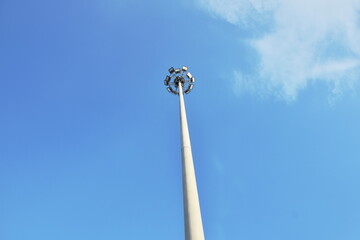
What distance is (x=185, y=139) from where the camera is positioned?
14.4 meters

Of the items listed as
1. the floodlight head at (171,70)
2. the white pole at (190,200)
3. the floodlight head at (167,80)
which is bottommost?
the white pole at (190,200)

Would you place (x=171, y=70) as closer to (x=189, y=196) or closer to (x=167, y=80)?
(x=167, y=80)

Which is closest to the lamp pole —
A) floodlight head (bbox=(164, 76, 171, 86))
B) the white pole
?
the white pole

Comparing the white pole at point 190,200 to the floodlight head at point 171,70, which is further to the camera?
the floodlight head at point 171,70

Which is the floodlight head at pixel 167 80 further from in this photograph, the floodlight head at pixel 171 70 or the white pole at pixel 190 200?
the white pole at pixel 190 200

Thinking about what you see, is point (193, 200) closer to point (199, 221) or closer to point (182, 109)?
point (199, 221)

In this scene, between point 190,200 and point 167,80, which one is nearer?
point 190,200

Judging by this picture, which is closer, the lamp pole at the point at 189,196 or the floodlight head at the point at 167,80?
the lamp pole at the point at 189,196

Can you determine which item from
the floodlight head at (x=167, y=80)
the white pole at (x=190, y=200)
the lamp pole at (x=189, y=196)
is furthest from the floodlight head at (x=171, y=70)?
the white pole at (x=190, y=200)

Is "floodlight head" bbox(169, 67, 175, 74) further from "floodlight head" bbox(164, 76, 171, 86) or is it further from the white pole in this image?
the white pole

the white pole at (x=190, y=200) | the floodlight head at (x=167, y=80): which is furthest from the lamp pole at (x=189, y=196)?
the floodlight head at (x=167, y=80)

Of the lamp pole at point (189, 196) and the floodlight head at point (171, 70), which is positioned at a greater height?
the floodlight head at point (171, 70)

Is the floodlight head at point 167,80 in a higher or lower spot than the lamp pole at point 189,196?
higher

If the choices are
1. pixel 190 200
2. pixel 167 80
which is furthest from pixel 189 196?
pixel 167 80
